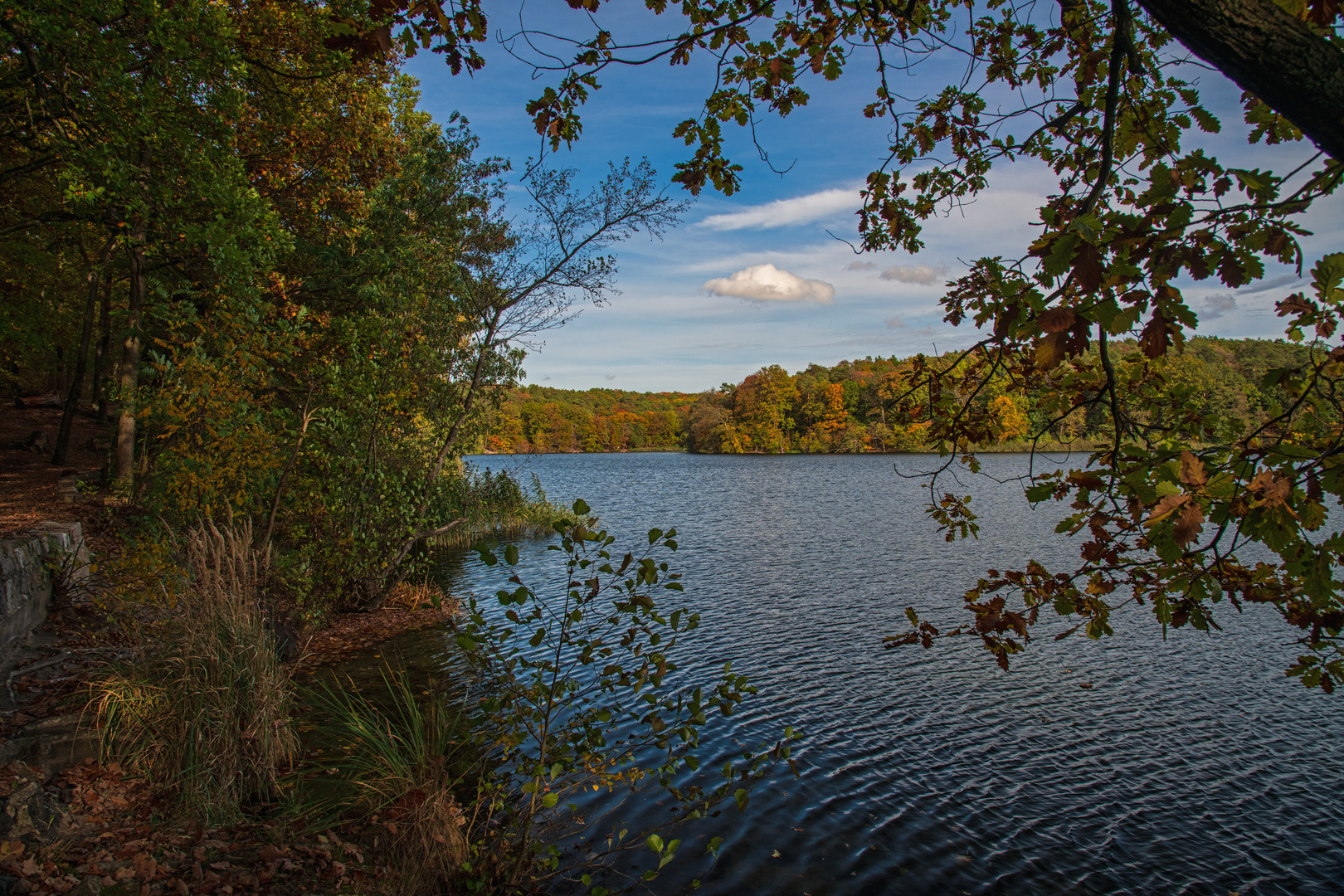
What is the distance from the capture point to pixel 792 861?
16.9 feet

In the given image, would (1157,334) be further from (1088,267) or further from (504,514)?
(504,514)

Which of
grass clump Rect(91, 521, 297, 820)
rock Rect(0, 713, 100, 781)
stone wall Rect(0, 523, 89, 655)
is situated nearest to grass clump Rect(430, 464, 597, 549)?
stone wall Rect(0, 523, 89, 655)

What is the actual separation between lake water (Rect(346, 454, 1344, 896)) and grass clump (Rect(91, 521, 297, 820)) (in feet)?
9.63

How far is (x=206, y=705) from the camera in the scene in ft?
15.2

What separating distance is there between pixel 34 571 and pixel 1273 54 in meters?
9.16

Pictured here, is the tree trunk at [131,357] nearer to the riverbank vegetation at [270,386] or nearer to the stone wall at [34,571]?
the riverbank vegetation at [270,386]

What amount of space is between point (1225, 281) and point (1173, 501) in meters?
0.78

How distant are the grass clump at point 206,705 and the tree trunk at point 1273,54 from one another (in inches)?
232

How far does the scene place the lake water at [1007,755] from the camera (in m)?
5.22

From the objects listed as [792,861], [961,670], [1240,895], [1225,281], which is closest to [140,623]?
[792,861]

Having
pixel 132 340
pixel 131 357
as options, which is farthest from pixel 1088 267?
pixel 131 357

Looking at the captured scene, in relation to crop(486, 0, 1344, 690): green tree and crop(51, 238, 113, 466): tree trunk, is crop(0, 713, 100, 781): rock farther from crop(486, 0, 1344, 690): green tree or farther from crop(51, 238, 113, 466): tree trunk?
crop(51, 238, 113, 466): tree trunk

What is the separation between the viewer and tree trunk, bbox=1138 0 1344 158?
6.00 feet

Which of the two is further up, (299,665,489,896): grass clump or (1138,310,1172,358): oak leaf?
(1138,310,1172,358): oak leaf
